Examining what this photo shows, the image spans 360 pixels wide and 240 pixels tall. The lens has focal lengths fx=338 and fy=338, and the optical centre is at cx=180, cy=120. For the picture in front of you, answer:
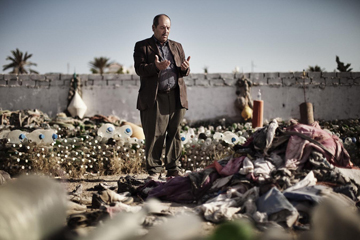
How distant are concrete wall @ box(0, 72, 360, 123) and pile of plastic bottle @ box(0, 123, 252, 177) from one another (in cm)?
448

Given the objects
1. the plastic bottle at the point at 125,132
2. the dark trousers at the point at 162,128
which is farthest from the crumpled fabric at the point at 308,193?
the plastic bottle at the point at 125,132

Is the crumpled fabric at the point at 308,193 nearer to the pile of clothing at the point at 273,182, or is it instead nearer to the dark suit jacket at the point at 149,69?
the pile of clothing at the point at 273,182

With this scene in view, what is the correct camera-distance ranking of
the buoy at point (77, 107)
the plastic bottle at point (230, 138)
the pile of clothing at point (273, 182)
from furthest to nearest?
the buoy at point (77, 107)
the plastic bottle at point (230, 138)
the pile of clothing at point (273, 182)

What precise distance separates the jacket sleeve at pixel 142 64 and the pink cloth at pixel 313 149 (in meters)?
1.95

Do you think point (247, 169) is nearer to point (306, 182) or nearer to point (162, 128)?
point (306, 182)

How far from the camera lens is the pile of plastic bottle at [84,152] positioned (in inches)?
214

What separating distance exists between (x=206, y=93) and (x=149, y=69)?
6.99 metres

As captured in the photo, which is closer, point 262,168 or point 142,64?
point 262,168

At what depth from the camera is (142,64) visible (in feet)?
15.1

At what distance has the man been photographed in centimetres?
461

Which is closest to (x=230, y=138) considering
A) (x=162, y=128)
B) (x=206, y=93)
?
(x=162, y=128)

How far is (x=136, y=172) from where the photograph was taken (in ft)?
19.2

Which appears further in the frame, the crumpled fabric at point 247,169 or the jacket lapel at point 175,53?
the jacket lapel at point 175,53

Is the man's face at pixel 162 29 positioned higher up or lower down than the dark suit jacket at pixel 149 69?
higher up
